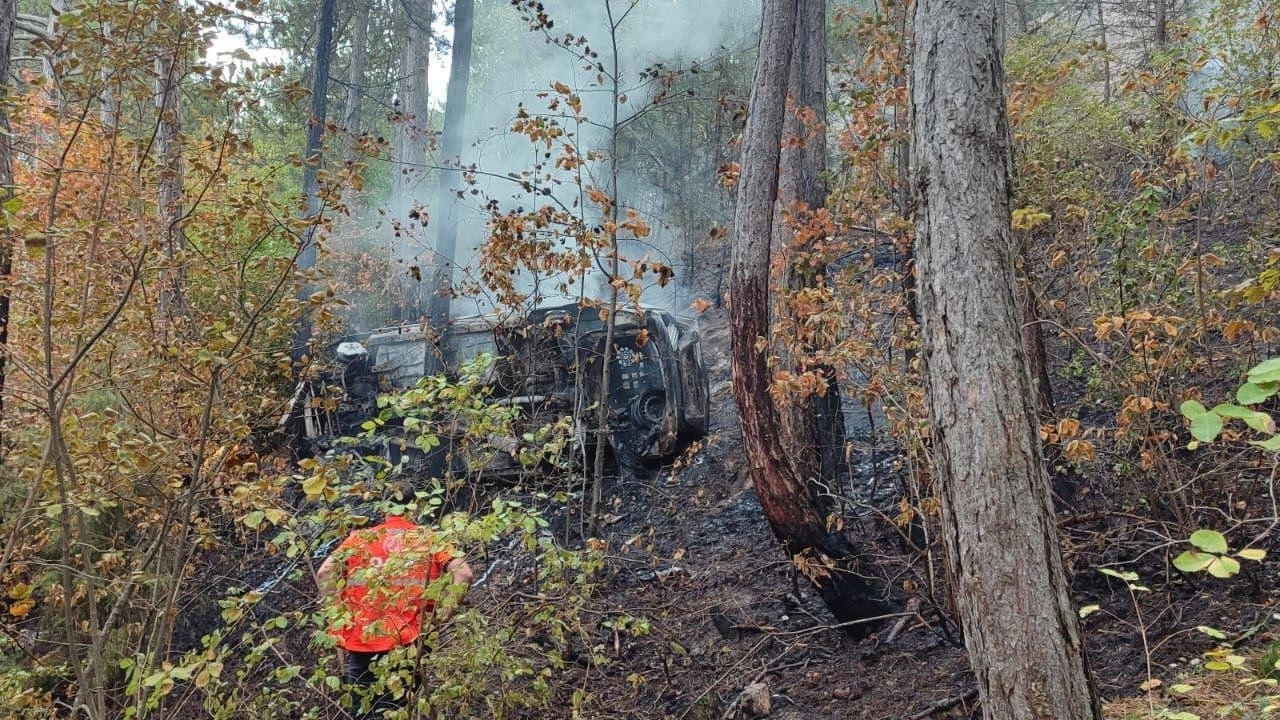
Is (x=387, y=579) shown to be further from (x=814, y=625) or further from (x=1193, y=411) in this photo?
(x=814, y=625)

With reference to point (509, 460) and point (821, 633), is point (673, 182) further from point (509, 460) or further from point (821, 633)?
point (821, 633)

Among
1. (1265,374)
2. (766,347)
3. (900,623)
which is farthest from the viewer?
(900,623)

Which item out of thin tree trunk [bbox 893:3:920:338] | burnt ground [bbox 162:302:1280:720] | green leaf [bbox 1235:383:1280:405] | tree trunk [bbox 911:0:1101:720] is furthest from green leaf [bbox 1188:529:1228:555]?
thin tree trunk [bbox 893:3:920:338]

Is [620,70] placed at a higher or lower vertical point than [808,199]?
higher

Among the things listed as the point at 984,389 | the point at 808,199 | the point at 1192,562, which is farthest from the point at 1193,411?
the point at 808,199

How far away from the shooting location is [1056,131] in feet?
24.7

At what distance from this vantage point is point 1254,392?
1325 mm

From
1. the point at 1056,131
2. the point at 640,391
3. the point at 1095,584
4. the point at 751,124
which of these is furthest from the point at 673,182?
the point at 1095,584

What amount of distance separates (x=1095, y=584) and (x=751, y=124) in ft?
12.9

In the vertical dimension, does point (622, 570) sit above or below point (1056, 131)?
below

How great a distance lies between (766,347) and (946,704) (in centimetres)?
236

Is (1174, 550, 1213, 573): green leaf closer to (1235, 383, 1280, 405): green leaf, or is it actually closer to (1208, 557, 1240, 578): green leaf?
(1208, 557, 1240, 578): green leaf

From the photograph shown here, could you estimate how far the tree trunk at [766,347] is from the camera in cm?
526

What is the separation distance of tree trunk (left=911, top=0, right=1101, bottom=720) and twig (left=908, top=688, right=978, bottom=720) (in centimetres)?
176
